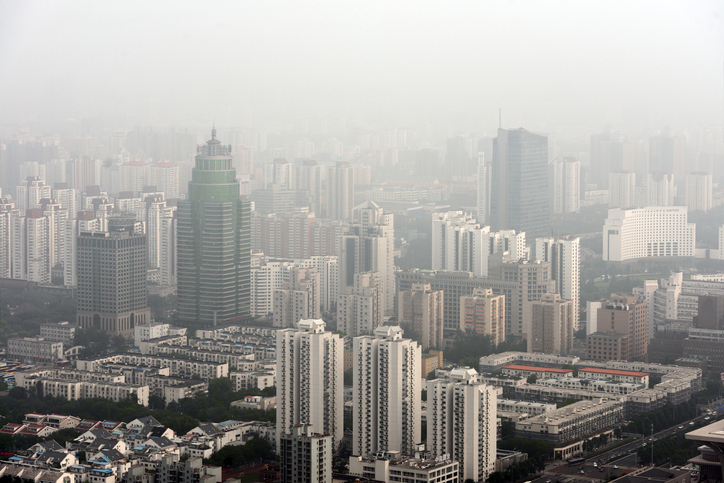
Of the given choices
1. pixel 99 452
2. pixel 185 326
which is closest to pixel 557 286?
pixel 185 326

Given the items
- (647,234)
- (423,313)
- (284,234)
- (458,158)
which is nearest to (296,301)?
(423,313)

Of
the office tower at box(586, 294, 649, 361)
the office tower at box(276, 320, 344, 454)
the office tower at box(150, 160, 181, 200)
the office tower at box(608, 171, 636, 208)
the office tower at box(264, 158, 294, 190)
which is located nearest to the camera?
the office tower at box(276, 320, 344, 454)

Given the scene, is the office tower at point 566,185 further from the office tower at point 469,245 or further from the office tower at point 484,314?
the office tower at point 484,314

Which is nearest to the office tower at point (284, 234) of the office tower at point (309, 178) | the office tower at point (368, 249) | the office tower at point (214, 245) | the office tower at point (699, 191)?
the office tower at point (309, 178)

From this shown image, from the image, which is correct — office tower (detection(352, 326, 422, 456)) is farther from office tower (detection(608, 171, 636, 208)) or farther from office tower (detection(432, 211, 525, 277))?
office tower (detection(608, 171, 636, 208))

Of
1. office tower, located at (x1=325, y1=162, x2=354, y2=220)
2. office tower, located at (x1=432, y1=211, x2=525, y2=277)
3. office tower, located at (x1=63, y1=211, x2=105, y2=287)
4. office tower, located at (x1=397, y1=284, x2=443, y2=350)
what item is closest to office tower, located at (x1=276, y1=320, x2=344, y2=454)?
office tower, located at (x1=397, y1=284, x2=443, y2=350)

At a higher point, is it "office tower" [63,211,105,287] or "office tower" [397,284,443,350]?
"office tower" [63,211,105,287]
